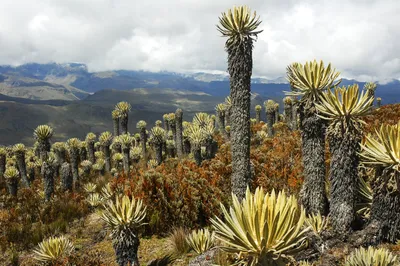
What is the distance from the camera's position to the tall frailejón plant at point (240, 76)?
8609 millimetres

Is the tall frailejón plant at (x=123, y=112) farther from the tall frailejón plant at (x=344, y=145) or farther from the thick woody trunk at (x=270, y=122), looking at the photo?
the tall frailejón plant at (x=344, y=145)

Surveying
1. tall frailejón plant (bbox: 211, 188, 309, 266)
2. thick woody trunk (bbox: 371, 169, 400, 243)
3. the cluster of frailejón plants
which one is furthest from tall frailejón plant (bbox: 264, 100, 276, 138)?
tall frailejón plant (bbox: 211, 188, 309, 266)

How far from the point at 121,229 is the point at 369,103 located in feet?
17.7

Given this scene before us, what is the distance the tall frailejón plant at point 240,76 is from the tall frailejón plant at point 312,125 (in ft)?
7.17

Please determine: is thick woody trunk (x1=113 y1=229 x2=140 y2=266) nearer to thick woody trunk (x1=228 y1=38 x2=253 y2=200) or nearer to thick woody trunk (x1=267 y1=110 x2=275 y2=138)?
thick woody trunk (x1=228 y1=38 x2=253 y2=200)

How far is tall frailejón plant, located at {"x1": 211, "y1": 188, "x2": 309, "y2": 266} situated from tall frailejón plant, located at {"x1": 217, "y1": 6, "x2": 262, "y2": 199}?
5751mm

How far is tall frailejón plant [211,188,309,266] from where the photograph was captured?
9.41 feet

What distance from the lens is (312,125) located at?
6.33 m

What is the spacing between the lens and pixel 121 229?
6.00m

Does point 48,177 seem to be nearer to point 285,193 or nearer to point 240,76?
point 240,76

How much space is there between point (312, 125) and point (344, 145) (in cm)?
94

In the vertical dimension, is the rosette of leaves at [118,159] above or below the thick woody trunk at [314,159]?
below

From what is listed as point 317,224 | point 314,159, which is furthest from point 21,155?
point 317,224

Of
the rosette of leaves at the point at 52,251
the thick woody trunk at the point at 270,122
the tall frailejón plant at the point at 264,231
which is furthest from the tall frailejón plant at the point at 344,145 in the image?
the thick woody trunk at the point at 270,122
